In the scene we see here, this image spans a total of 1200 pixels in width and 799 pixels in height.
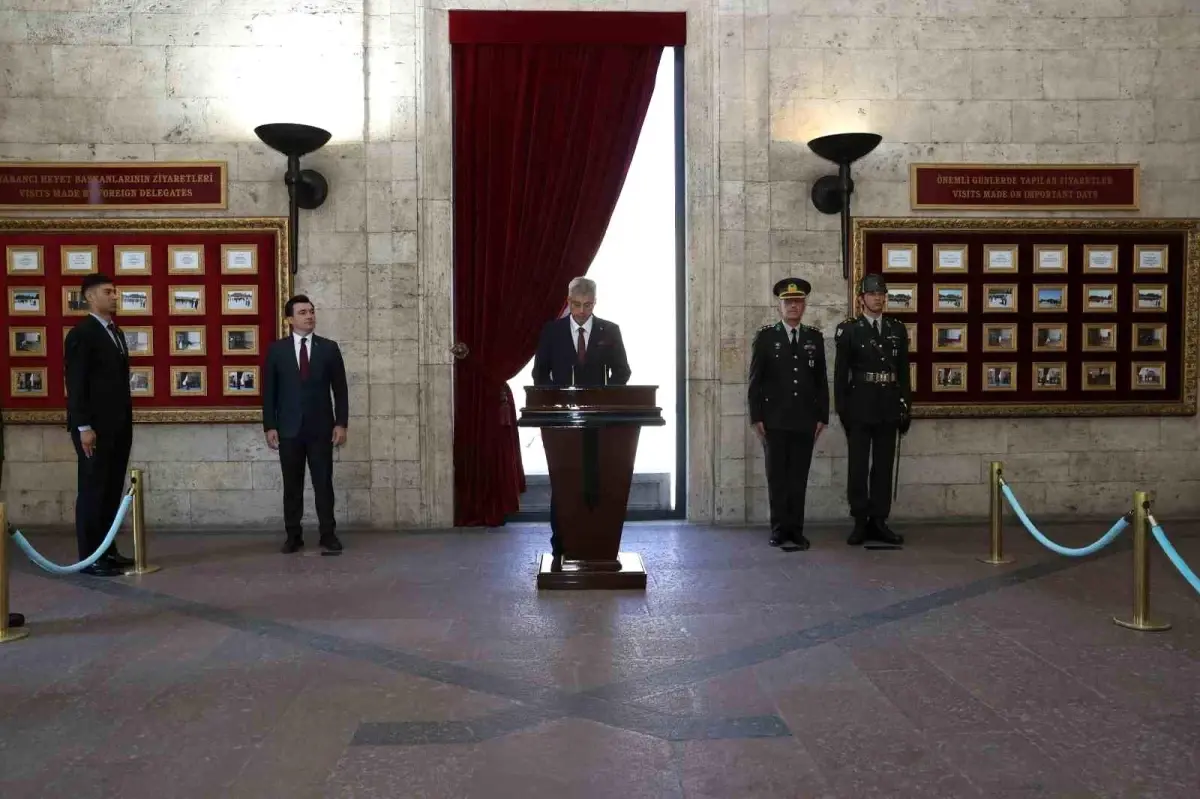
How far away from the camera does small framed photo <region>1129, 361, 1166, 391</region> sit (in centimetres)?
760

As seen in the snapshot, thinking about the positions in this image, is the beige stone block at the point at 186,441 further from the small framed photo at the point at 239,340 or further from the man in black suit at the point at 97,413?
the man in black suit at the point at 97,413

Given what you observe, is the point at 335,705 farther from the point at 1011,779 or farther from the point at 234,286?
the point at 234,286

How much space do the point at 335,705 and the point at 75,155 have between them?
18.3 feet

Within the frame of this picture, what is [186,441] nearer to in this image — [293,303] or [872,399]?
[293,303]

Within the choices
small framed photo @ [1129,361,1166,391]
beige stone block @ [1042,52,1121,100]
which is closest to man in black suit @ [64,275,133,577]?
beige stone block @ [1042,52,1121,100]

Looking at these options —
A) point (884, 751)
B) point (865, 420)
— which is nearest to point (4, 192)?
point (865, 420)

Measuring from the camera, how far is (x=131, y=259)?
23.8 ft

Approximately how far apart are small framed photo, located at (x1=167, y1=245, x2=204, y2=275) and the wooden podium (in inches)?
136

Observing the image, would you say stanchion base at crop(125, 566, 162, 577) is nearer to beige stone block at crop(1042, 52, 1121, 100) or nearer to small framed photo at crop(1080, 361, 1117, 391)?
small framed photo at crop(1080, 361, 1117, 391)

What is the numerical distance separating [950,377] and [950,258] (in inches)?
36.2

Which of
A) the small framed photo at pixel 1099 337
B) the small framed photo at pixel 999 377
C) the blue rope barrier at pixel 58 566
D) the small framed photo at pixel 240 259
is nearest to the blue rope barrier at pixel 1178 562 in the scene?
the small framed photo at pixel 999 377

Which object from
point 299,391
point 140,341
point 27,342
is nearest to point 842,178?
point 299,391

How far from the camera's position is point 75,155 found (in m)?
7.21

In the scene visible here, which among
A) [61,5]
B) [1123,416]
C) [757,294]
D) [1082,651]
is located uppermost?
[61,5]
